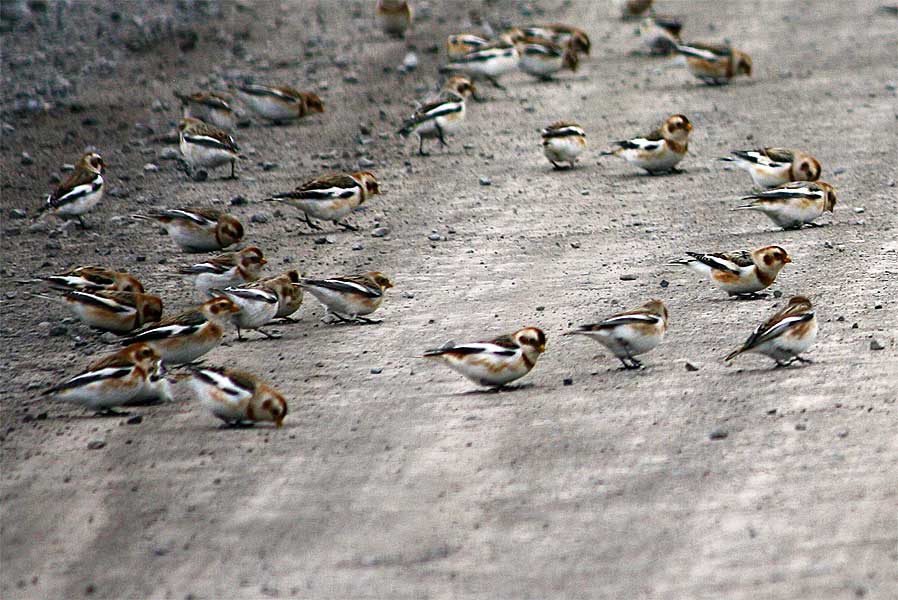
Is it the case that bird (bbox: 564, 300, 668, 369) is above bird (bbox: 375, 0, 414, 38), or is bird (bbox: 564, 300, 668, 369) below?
above

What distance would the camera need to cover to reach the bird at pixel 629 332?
10219mm

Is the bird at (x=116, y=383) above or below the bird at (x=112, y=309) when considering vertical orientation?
above

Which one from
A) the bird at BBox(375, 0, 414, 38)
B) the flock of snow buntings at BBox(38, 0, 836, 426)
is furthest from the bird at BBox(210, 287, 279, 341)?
the bird at BBox(375, 0, 414, 38)

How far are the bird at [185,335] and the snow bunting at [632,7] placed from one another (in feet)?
55.9

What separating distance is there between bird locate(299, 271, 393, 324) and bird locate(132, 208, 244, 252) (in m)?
2.50

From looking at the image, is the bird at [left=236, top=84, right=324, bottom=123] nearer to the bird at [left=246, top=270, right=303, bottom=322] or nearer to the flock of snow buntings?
the flock of snow buntings

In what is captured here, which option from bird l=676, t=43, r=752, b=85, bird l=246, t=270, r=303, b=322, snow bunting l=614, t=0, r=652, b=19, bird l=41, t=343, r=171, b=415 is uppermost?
bird l=41, t=343, r=171, b=415

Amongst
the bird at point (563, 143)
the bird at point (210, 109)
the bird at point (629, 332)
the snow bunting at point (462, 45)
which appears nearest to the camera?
the bird at point (629, 332)

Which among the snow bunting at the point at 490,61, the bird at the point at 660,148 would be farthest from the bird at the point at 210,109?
the bird at the point at 660,148

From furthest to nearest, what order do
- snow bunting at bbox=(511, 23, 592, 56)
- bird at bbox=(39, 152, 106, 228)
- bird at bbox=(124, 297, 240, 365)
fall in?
snow bunting at bbox=(511, 23, 592, 56) → bird at bbox=(39, 152, 106, 228) → bird at bbox=(124, 297, 240, 365)

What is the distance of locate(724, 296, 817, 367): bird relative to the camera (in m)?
9.98

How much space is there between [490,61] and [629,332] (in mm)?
11585

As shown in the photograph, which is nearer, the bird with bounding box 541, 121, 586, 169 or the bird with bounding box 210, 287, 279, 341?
the bird with bounding box 210, 287, 279, 341

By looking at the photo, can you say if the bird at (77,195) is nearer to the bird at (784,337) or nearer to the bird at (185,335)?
the bird at (185,335)
